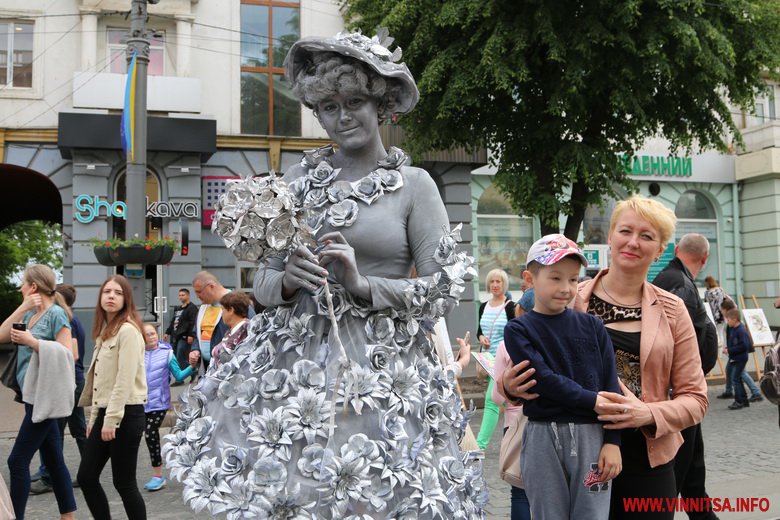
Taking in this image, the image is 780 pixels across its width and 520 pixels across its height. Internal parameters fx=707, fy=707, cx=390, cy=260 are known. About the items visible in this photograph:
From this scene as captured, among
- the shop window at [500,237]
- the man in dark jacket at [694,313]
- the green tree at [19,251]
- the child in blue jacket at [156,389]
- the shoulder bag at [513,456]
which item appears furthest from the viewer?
the green tree at [19,251]

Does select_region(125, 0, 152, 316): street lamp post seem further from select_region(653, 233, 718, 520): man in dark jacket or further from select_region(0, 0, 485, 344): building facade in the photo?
select_region(653, 233, 718, 520): man in dark jacket

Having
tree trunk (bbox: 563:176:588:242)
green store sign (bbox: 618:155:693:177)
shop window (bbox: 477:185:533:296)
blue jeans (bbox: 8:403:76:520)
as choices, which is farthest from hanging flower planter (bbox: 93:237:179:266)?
green store sign (bbox: 618:155:693:177)

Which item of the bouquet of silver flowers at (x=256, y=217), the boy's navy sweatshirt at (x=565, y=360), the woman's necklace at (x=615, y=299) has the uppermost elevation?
the bouquet of silver flowers at (x=256, y=217)

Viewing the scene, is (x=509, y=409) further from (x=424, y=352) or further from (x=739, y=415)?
(x=739, y=415)

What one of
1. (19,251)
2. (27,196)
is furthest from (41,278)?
(19,251)

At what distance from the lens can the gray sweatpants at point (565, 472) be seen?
247 centimetres

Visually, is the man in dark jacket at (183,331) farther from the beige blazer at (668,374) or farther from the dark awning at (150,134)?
the beige blazer at (668,374)

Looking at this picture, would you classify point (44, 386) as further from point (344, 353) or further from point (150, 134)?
point (150, 134)

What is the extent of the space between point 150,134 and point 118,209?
5.77 ft

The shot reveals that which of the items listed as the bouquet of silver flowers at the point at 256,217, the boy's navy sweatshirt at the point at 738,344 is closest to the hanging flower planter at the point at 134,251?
the boy's navy sweatshirt at the point at 738,344

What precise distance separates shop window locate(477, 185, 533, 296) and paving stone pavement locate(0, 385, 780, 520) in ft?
33.0

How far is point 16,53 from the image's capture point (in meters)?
15.3

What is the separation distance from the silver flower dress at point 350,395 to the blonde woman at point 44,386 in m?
3.51

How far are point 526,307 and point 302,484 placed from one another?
5238 mm
